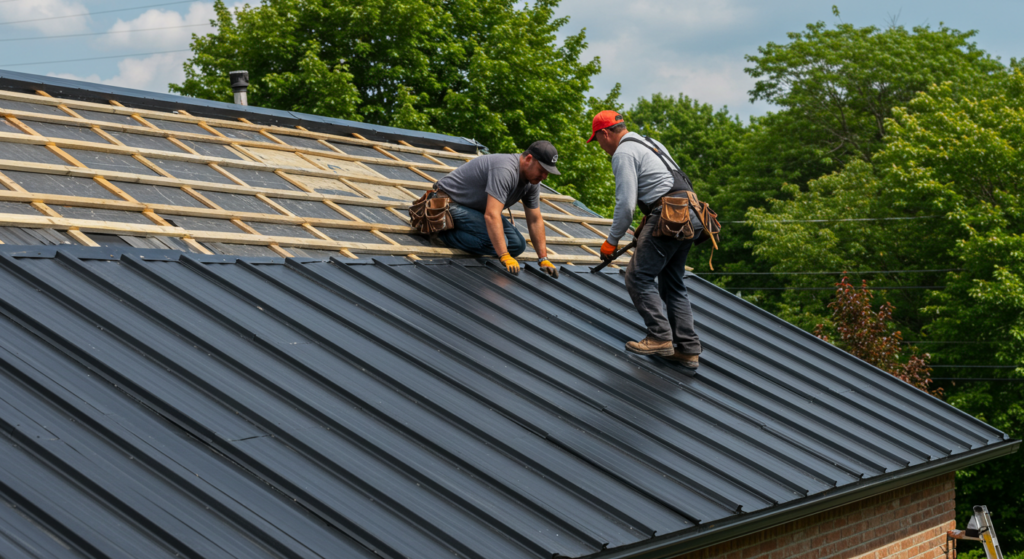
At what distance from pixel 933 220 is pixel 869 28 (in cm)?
1308

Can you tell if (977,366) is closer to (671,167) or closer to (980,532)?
(980,532)

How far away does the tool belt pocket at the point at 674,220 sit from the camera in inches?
244

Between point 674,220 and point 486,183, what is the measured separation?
1.91 metres

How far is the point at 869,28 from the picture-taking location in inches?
1503

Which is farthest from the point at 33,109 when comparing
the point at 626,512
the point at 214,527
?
the point at 626,512

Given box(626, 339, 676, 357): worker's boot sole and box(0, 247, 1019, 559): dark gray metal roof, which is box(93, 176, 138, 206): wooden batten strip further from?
box(626, 339, 676, 357): worker's boot sole

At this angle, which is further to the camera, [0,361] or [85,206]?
[85,206]

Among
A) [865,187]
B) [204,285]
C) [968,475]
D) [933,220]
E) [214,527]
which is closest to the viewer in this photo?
[214,527]

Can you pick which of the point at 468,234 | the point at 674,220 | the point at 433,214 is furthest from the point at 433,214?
the point at 674,220

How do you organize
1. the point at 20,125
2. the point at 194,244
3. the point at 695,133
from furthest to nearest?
the point at 695,133, the point at 20,125, the point at 194,244

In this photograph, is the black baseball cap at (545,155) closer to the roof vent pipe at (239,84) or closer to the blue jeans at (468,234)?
the blue jeans at (468,234)

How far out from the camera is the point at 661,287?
21.8ft

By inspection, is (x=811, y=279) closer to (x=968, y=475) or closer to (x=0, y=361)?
(x=968, y=475)

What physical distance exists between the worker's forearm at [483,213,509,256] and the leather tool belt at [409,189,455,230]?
370mm
